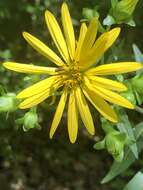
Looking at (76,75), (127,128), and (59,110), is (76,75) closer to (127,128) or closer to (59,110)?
(59,110)

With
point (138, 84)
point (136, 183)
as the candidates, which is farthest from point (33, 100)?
point (136, 183)

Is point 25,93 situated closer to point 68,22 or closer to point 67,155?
point 68,22

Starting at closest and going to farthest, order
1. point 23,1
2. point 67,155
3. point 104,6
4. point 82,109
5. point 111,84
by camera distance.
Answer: point 111,84 → point 82,109 → point 104,6 → point 23,1 → point 67,155

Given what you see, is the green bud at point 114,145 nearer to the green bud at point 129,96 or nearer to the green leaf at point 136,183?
the green bud at point 129,96

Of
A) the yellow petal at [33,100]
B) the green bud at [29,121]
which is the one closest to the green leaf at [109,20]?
the yellow petal at [33,100]

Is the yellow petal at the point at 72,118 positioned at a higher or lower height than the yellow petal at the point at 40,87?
lower

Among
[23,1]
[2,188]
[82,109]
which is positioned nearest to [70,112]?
[82,109]
